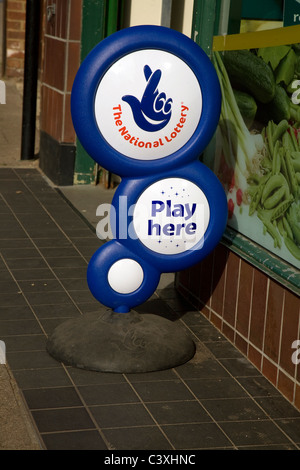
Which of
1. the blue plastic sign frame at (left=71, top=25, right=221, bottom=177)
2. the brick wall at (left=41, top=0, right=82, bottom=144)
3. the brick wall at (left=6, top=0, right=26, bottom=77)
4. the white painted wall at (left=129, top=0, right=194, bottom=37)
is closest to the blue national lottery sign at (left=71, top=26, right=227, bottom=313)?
the blue plastic sign frame at (left=71, top=25, right=221, bottom=177)

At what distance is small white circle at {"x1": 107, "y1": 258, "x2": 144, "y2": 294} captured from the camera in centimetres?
468

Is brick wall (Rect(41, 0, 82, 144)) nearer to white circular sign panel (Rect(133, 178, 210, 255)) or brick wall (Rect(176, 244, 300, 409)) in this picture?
brick wall (Rect(176, 244, 300, 409))

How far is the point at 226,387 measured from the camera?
4.50 metres

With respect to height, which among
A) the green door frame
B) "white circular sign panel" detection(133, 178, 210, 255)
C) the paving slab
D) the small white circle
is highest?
the green door frame

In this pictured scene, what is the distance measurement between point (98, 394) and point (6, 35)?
11.7m

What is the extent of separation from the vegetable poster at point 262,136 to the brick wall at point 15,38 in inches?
404

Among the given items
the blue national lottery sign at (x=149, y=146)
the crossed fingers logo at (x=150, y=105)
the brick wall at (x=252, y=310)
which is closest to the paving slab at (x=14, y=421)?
the blue national lottery sign at (x=149, y=146)

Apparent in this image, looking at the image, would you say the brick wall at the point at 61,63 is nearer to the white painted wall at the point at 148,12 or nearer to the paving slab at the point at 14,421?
the white painted wall at the point at 148,12

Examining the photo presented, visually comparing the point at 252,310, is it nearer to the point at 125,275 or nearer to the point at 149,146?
the point at 125,275

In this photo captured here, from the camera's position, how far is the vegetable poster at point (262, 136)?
452cm

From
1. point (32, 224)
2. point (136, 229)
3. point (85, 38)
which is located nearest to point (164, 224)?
point (136, 229)

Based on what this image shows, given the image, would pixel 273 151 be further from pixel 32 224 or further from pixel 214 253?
pixel 32 224

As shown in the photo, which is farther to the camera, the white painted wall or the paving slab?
the white painted wall

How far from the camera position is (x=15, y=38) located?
15023mm
